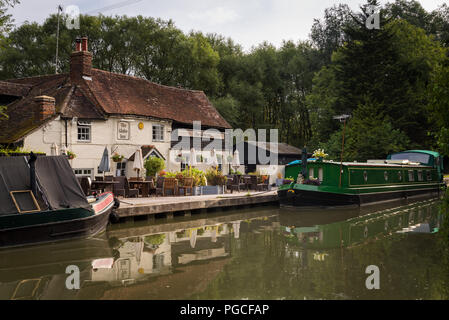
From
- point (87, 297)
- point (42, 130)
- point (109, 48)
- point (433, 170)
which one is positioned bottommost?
point (87, 297)

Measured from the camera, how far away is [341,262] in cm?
895

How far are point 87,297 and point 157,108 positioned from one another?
18776 mm

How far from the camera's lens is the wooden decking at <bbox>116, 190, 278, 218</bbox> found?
45.6ft

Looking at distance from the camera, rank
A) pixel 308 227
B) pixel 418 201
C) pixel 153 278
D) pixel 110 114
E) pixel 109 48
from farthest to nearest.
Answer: pixel 109 48
pixel 418 201
pixel 110 114
pixel 308 227
pixel 153 278

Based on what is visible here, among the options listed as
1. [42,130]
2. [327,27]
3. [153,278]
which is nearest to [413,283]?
[153,278]

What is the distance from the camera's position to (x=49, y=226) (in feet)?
33.7

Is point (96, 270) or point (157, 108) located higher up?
point (157, 108)

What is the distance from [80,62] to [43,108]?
426 cm

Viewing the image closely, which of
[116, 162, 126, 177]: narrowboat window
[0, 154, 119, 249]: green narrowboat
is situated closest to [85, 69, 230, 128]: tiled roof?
[116, 162, 126, 177]: narrowboat window

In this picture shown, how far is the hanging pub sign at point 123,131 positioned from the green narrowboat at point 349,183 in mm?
8930

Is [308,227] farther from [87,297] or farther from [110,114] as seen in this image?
[110,114]

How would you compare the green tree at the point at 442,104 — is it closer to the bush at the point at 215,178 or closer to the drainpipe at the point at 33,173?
the drainpipe at the point at 33,173

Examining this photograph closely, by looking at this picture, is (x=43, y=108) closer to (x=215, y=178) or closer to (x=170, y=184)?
(x=170, y=184)

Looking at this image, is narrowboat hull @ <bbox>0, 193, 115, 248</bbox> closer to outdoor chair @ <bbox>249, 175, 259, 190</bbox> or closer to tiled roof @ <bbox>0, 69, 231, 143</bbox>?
tiled roof @ <bbox>0, 69, 231, 143</bbox>
